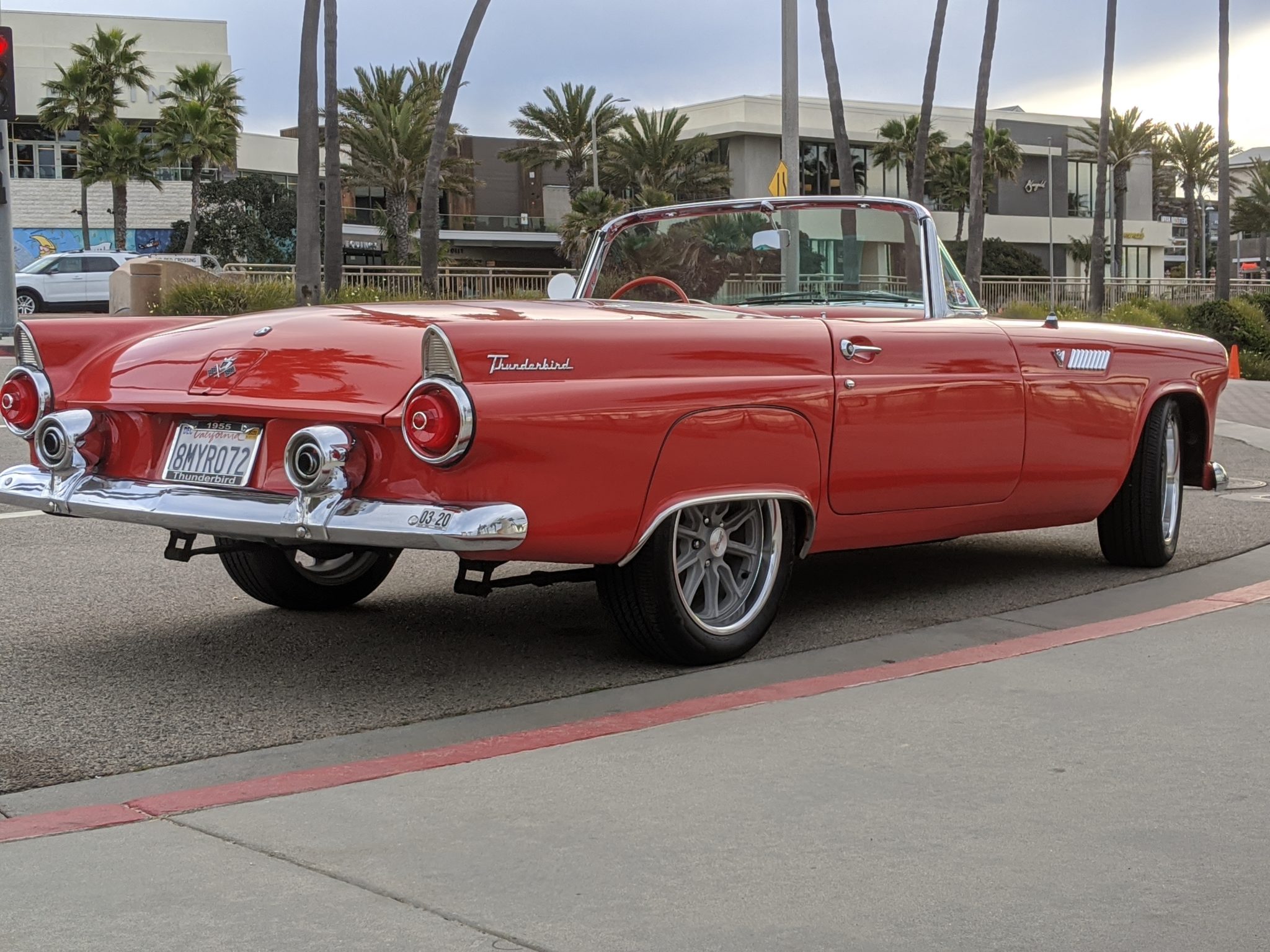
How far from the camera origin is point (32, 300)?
34938 millimetres

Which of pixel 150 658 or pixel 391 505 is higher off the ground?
pixel 391 505

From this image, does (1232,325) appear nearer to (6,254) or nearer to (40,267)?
(40,267)

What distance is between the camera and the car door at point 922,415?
525 centimetres

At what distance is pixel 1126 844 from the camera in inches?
132

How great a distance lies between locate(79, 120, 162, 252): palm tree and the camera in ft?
182

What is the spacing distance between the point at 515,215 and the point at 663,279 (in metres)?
71.0

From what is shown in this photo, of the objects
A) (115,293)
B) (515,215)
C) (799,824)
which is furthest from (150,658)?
(515,215)

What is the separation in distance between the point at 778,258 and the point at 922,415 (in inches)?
49.6

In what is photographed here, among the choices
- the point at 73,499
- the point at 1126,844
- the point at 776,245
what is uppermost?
the point at 776,245

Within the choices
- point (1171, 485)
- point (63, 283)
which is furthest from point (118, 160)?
point (1171, 485)

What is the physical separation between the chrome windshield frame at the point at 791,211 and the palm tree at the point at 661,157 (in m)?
55.2

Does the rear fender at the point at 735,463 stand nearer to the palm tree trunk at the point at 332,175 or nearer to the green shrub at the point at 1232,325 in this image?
the palm tree trunk at the point at 332,175

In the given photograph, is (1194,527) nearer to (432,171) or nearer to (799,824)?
(799,824)

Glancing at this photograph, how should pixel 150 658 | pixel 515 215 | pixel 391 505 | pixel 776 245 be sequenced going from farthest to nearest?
pixel 515 215 → pixel 776 245 → pixel 150 658 → pixel 391 505
